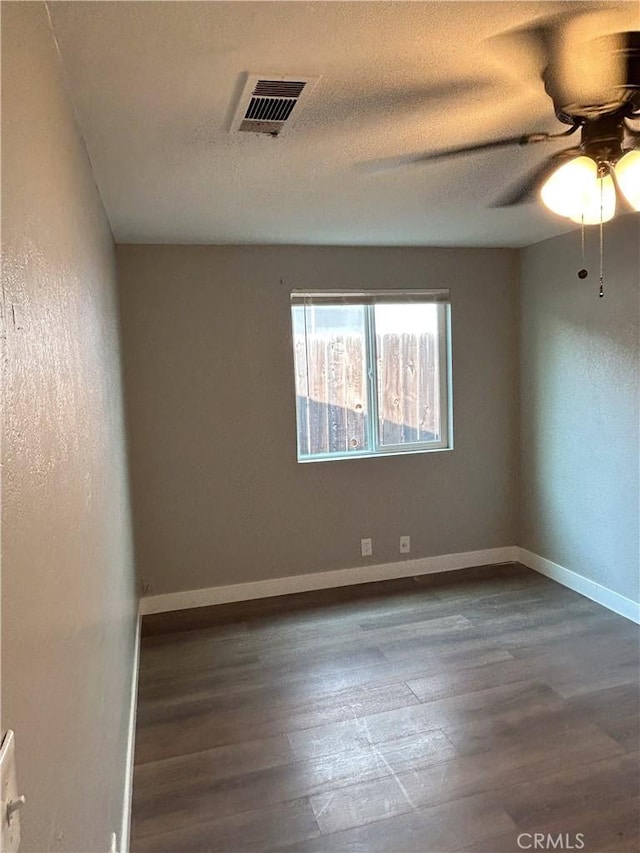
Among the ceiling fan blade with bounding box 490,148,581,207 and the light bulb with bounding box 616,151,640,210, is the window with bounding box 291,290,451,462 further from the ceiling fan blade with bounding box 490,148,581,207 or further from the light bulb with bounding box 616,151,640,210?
the light bulb with bounding box 616,151,640,210

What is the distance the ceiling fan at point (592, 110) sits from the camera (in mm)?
1447

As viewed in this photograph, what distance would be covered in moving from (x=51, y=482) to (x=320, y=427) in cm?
313

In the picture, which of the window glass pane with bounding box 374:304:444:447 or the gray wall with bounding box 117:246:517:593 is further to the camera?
the window glass pane with bounding box 374:304:444:447

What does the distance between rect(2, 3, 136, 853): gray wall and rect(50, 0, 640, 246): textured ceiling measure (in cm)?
18

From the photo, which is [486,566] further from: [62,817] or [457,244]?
[62,817]

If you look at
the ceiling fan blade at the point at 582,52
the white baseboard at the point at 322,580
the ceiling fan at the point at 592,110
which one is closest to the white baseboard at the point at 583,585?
the white baseboard at the point at 322,580

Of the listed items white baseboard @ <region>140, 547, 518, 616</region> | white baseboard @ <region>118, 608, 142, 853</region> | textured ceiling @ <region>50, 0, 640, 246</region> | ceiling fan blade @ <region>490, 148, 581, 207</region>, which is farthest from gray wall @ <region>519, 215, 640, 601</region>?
white baseboard @ <region>118, 608, 142, 853</region>

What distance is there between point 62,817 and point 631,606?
133 inches

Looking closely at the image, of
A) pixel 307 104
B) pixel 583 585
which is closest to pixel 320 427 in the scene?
pixel 583 585

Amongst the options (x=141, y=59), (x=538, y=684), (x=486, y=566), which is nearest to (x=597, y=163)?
(x=141, y=59)

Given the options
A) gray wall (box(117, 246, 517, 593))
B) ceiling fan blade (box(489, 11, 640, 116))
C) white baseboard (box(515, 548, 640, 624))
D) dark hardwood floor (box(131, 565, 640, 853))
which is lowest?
dark hardwood floor (box(131, 565, 640, 853))

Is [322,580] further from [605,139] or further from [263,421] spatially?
[605,139]

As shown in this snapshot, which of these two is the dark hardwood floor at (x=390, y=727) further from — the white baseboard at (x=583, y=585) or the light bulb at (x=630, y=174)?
the light bulb at (x=630, y=174)

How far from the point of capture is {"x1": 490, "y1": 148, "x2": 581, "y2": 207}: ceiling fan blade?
1.74 metres
